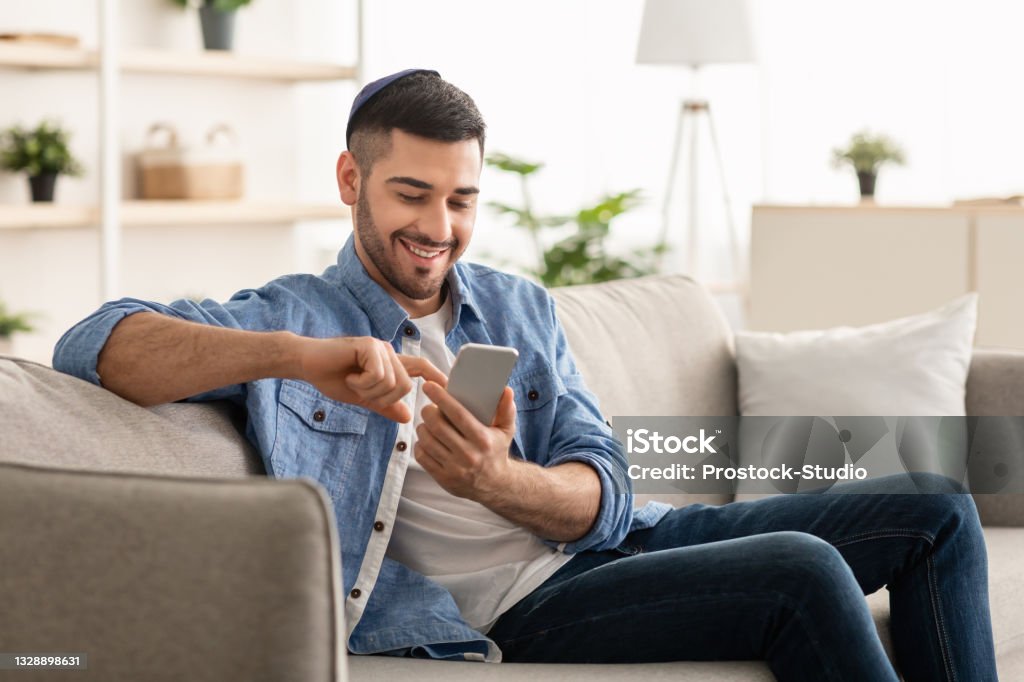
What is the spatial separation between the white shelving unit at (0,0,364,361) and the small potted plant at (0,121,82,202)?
87 mm

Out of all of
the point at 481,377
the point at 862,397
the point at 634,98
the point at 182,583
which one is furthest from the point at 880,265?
the point at 182,583

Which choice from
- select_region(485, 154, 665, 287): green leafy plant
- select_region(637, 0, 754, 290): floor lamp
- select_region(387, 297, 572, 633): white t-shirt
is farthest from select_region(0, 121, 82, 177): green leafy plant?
select_region(387, 297, 572, 633): white t-shirt

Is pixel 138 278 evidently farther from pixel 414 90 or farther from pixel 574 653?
pixel 574 653

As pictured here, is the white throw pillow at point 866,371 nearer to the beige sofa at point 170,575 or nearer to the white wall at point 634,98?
the beige sofa at point 170,575

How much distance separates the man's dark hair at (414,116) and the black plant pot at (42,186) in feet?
7.62

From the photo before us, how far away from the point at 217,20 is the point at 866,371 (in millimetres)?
2705

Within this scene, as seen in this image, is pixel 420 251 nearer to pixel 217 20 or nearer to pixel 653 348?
pixel 653 348

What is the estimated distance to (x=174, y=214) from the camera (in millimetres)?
4164

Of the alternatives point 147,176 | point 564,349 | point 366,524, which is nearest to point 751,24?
point 147,176

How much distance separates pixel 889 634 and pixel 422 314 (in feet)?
2.63

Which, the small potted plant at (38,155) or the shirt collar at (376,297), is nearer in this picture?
the shirt collar at (376,297)

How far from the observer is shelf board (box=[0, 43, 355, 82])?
3777mm

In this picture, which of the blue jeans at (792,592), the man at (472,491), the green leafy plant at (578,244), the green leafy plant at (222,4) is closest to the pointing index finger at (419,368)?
the man at (472,491)

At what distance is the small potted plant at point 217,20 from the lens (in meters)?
4.38
